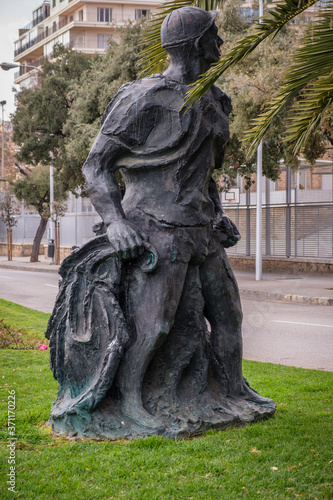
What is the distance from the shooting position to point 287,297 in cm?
1500

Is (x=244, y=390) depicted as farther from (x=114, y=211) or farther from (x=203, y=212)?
(x=114, y=211)

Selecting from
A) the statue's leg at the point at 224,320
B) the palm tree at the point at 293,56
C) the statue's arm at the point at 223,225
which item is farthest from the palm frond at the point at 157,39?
the statue's leg at the point at 224,320

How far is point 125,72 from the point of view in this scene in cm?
2098

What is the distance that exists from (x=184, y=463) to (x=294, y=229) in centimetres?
1807

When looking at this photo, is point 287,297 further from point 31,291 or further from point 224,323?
point 224,323

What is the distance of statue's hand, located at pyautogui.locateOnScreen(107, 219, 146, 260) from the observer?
412 centimetres

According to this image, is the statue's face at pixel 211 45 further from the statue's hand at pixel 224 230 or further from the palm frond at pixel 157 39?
the palm frond at pixel 157 39

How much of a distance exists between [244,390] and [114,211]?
62.0 inches

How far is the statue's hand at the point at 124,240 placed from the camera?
4.12m

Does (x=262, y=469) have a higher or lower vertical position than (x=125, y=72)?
lower

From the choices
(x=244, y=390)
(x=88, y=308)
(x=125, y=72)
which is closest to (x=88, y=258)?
(x=88, y=308)

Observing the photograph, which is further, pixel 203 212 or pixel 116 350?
pixel 203 212

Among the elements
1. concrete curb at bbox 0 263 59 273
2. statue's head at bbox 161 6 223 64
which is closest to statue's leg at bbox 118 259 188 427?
statue's head at bbox 161 6 223 64

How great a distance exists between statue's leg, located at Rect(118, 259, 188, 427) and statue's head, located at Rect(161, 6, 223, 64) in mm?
1395
